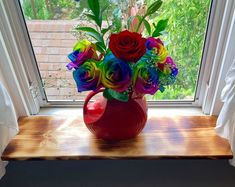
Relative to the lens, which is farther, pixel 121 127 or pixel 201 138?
pixel 201 138

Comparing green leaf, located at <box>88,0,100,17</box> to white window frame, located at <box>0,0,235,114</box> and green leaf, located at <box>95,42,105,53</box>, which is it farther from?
white window frame, located at <box>0,0,235,114</box>

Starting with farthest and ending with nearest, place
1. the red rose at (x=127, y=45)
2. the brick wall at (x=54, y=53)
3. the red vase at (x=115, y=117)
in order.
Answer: the brick wall at (x=54, y=53), the red vase at (x=115, y=117), the red rose at (x=127, y=45)

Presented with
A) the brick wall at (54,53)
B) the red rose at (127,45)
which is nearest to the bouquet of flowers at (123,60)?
the red rose at (127,45)

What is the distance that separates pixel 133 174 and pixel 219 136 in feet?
1.22

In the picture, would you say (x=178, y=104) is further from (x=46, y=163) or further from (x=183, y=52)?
(x=46, y=163)

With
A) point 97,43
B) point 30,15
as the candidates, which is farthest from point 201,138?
point 30,15

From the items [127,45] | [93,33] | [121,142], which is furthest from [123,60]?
[121,142]

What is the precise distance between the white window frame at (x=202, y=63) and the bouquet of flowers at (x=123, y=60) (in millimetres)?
262

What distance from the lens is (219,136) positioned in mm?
1122

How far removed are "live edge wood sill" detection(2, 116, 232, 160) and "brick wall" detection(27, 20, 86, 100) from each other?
128mm

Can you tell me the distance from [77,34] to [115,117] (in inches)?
12.5

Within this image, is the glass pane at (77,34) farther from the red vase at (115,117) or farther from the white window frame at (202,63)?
the red vase at (115,117)

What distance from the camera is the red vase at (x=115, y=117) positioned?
0.99 metres

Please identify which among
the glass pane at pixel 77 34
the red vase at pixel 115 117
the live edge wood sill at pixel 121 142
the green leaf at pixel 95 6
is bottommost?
the live edge wood sill at pixel 121 142
